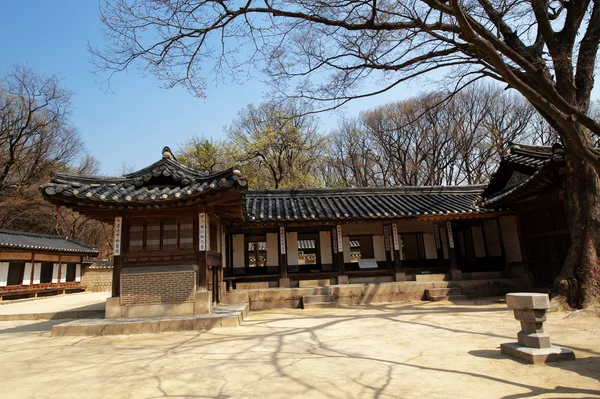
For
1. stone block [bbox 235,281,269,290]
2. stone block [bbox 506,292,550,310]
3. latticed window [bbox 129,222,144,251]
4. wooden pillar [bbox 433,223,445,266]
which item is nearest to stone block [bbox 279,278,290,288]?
stone block [bbox 235,281,269,290]

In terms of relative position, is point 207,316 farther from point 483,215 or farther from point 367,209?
point 483,215

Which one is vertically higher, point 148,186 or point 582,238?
point 148,186

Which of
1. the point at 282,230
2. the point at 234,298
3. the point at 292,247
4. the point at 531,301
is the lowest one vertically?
the point at 234,298

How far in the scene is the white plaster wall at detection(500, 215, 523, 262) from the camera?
14047 mm

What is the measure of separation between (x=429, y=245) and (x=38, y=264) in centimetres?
2280

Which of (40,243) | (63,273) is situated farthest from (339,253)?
(63,273)

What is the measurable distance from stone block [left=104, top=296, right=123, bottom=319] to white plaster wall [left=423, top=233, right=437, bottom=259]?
1253 centimetres

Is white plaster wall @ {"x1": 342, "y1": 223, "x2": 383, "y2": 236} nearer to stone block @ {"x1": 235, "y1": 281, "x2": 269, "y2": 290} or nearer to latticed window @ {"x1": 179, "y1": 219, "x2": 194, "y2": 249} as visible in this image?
stone block @ {"x1": 235, "y1": 281, "x2": 269, "y2": 290}

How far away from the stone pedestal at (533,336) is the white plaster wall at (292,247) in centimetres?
1017

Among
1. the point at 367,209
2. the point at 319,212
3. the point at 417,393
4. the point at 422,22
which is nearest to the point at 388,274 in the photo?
the point at 367,209

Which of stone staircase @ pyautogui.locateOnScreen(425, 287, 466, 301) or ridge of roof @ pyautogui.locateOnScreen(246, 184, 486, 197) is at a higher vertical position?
ridge of roof @ pyautogui.locateOnScreen(246, 184, 486, 197)

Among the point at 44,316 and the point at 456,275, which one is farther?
the point at 456,275

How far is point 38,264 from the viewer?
21.4 m

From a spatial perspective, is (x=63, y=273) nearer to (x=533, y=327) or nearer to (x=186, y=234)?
(x=186, y=234)
